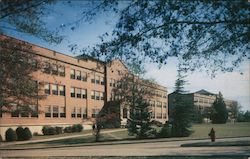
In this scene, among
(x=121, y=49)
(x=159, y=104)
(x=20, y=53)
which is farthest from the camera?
(x=159, y=104)

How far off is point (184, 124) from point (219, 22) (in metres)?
32.7

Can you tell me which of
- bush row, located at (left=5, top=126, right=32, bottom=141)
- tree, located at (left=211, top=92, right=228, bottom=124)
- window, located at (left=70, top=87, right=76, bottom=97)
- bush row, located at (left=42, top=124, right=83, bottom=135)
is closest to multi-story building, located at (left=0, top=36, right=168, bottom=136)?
window, located at (left=70, top=87, right=76, bottom=97)

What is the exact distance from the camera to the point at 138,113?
145ft

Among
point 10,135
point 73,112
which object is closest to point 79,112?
point 73,112

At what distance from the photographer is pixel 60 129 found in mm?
56969

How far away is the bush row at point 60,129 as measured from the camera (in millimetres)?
54750

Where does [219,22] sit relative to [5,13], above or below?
below

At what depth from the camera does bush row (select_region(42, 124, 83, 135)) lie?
180ft

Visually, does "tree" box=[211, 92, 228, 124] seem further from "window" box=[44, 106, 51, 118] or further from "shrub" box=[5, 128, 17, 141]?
"shrub" box=[5, 128, 17, 141]

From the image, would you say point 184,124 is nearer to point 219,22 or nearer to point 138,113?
point 138,113

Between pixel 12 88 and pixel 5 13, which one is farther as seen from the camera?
pixel 12 88

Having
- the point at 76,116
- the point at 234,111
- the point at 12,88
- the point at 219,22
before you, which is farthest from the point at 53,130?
the point at 234,111

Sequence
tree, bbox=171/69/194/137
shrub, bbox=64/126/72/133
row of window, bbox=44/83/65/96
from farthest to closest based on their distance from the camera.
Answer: shrub, bbox=64/126/72/133 < row of window, bbox=44/83/65/96 < tree, bbox=171/69/194/137

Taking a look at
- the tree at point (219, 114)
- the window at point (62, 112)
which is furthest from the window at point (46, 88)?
the tree at point (219, 114)
